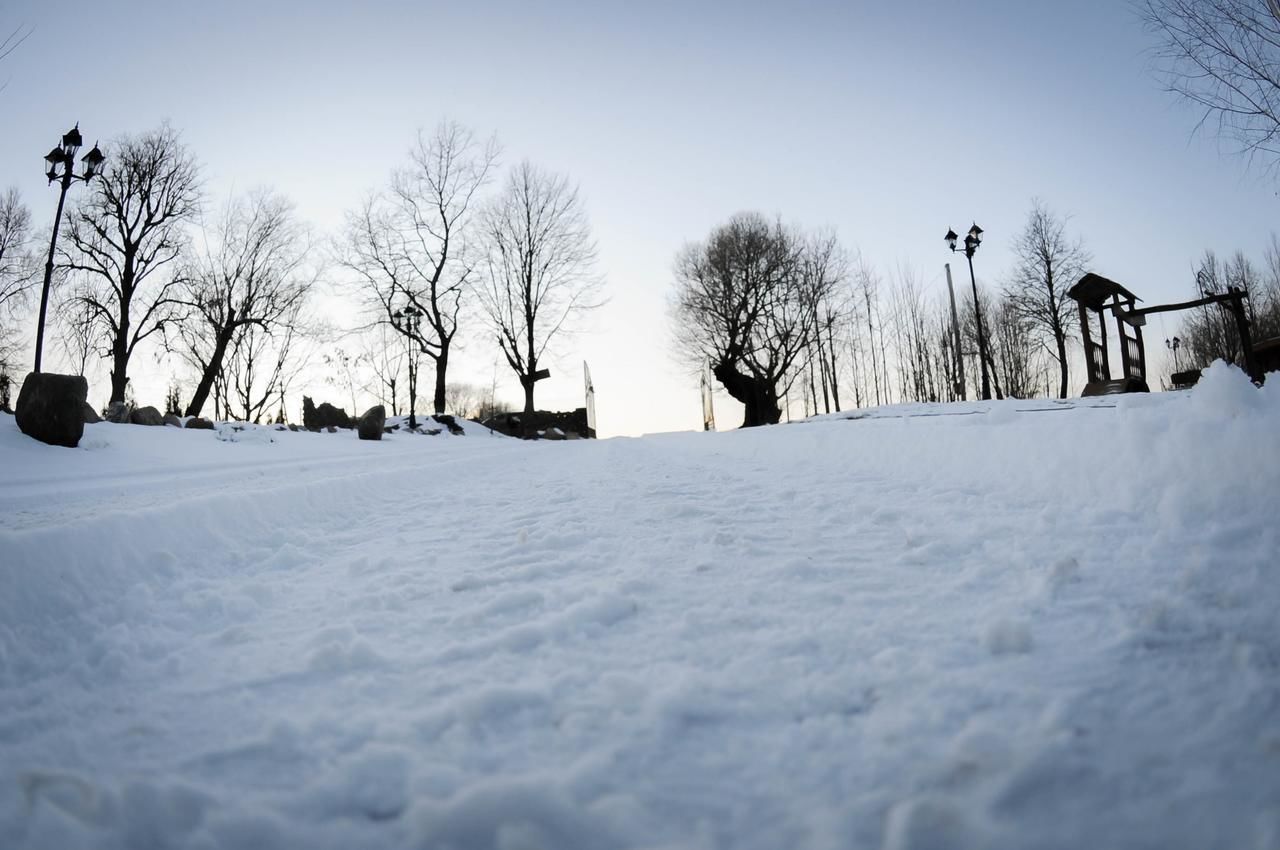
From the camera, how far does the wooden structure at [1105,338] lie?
34.9 feet

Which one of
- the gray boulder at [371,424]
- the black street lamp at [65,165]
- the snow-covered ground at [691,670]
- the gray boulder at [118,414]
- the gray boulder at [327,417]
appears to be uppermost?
the black street lamp at [65,165]

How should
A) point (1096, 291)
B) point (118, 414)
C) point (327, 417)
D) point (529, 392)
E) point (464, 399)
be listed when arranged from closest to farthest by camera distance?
point (118, 414) → point (1096, 291) → point (529, 392) → point (327, 417) → point (464, 399)

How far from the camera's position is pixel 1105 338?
11781 millimetres

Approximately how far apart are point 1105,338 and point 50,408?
17902 mm

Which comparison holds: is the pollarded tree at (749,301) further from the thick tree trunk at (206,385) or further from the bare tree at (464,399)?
the bare tree at (464,399)

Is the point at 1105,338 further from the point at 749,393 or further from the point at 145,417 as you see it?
the point at 145,417

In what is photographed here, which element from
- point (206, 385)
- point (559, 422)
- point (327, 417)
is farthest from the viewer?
point (559, 422)

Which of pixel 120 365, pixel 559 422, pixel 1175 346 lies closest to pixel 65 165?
pixel 120 365

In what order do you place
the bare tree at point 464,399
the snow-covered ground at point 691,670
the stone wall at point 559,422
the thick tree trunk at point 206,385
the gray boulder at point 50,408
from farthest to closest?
1. the bare tree at point 464,399
2. the stone wall at point 559,422
3. the thick tree trunk at point 206,385
4. the gray boulder at point 50,408
5. the snow-covered ground at point 691,670

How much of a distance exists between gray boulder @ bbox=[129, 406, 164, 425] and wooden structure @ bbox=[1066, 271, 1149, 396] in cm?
1862

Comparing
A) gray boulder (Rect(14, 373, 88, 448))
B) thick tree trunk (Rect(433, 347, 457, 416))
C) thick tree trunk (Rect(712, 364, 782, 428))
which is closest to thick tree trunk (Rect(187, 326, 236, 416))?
thick tree trunk (Rect(433, 347, 457, 416))

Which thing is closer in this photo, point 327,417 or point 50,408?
point 50,408

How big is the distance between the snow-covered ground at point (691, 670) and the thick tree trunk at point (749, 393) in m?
20.1

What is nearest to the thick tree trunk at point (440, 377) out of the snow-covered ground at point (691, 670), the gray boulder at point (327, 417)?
the gray boulder at point (327, 417)
